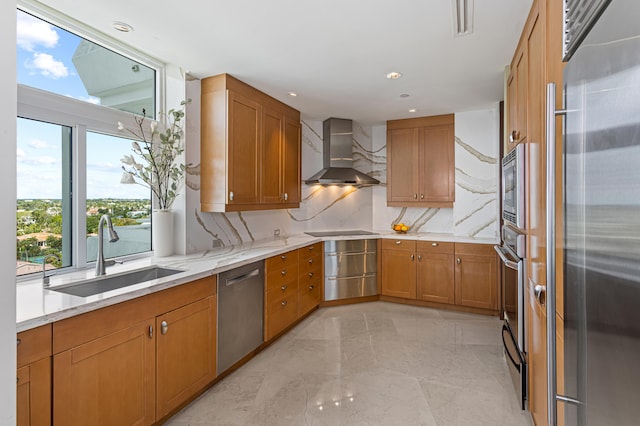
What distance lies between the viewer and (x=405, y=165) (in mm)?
4637

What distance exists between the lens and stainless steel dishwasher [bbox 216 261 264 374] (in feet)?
8.16

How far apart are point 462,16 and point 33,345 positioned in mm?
2789

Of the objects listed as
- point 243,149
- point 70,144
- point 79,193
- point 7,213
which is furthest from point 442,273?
point 7,213

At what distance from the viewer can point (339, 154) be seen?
4656mm

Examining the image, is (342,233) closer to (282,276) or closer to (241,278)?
(282,276)

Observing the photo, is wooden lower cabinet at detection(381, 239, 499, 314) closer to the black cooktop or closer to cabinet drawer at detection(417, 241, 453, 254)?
cabinet drawer at detection(417, 241, 453, 254)

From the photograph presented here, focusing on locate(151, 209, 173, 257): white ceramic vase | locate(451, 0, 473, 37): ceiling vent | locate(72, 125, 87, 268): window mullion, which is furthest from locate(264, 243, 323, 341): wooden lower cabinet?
locate(451, 0, 473, 37): ceiling vent

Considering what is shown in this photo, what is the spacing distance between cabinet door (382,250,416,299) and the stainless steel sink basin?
113 inches

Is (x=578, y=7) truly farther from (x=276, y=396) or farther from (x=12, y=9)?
(x=276, y=396)

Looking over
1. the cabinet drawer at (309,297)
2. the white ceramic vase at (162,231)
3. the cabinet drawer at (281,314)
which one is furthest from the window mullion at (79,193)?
the cabinet drawer at (309,297)

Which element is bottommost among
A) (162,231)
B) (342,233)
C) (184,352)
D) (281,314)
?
(281,314)

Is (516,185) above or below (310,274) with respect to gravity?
above

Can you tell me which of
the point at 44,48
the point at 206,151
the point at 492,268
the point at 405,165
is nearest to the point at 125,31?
the point at 44,48

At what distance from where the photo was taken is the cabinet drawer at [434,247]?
407 centimetres
